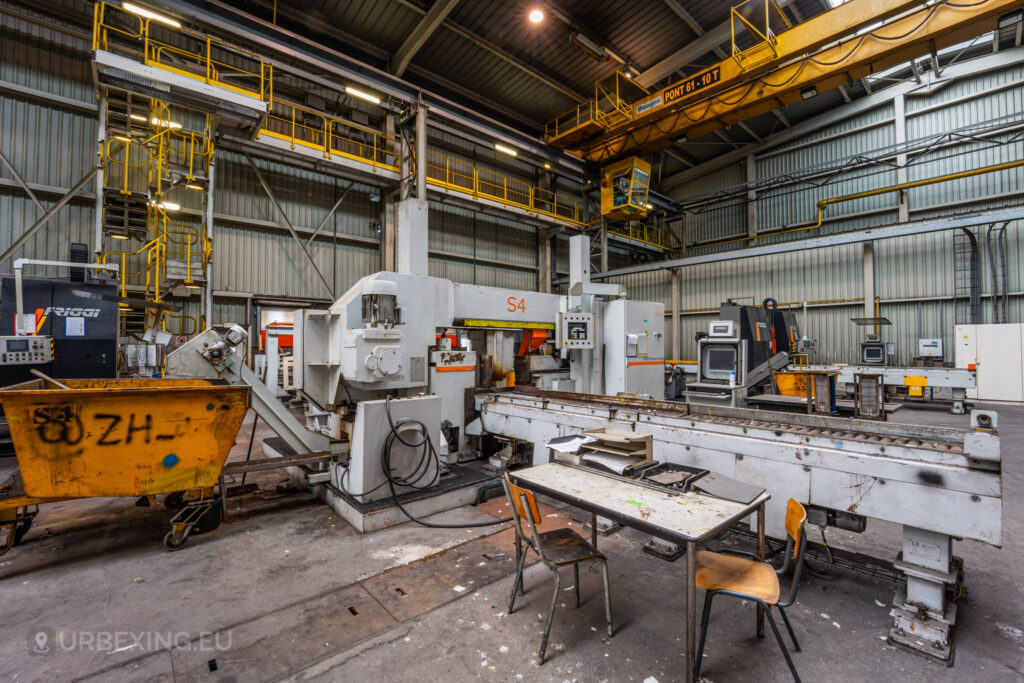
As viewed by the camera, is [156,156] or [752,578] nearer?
[752,578]

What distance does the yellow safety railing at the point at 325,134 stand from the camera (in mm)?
8150

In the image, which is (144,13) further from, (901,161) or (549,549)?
(901,161)

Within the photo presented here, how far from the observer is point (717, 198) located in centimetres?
1302

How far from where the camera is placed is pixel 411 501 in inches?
131

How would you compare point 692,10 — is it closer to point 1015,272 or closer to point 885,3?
point 885,3

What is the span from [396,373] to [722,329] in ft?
16.2

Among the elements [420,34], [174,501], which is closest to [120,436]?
[174,501]

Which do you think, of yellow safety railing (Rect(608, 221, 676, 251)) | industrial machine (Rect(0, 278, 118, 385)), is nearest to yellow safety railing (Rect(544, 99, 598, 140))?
yellow safety railing (Rect(608, 221, 676, 251))

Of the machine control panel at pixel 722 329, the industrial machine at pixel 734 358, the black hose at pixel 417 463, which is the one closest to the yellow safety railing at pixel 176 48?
the black hose at pixel 417 463

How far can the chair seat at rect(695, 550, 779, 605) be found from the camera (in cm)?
171

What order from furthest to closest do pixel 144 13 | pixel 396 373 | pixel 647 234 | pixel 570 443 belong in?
pixel 647 234
pixel 144 13
pixel 396 373
pixel 570 443

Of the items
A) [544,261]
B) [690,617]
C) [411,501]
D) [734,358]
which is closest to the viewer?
[690,617]

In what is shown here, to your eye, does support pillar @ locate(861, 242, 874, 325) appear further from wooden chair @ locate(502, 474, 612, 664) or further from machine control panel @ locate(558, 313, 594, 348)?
wooden chair @ locate(502, 474, 612, 664)

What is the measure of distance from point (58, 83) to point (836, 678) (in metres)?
11.8
